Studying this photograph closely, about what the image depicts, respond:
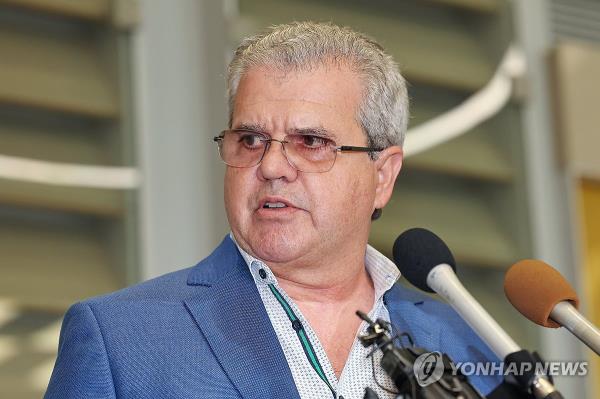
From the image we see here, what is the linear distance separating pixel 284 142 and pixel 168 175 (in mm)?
1488

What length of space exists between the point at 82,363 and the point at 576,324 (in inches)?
32.4

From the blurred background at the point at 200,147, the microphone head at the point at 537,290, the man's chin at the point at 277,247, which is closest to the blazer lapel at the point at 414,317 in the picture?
the man's chin at the point at 277,247

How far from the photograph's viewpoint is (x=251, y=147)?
2414mm

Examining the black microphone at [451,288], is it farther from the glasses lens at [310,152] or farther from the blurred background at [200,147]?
the blurred background at [200,147]

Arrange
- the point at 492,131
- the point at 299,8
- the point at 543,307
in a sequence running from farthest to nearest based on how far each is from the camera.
Result: 1. the point at 492,131
2. the point at 299,8
3. the point at 543,307

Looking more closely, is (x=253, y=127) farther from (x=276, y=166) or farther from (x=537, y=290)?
(x=537, y=290)

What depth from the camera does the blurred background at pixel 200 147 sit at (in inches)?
142

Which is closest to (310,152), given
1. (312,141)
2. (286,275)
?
(312,141)

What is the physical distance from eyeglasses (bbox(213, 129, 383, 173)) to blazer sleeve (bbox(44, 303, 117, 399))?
41 centimetres

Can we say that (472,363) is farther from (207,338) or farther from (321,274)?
(207,338)

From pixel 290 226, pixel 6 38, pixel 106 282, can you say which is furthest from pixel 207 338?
pixel 6 38

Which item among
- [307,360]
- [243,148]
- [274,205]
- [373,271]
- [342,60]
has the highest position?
[342,60]

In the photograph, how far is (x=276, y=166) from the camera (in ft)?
7.70

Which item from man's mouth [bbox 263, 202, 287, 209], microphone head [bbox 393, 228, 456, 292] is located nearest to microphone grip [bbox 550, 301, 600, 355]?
microphone head [bbox 393, 228, 456, 292]
